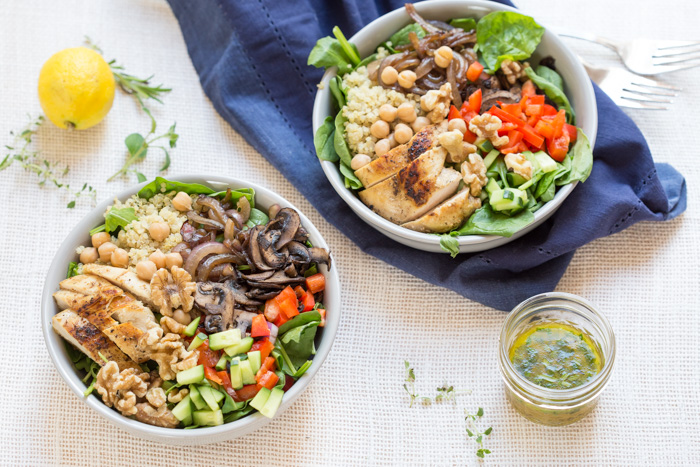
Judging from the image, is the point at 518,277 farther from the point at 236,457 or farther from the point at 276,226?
the point at 236,457

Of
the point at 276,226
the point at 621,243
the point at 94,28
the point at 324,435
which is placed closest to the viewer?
the point at 276,226

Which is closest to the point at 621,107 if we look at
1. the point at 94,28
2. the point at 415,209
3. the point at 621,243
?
the point at 621,243

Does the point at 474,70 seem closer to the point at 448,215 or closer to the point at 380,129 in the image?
the point at 380,129

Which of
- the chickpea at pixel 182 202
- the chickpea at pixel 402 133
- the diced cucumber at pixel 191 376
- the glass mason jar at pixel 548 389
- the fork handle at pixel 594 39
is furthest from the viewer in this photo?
the fork handle at pixel 594 39

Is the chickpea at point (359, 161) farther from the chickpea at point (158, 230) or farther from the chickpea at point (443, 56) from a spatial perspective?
the chickpea at point (158, 230)

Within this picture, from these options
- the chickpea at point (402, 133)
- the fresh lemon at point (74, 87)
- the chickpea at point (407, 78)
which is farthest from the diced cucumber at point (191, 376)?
the chickpea at point (407, 78)

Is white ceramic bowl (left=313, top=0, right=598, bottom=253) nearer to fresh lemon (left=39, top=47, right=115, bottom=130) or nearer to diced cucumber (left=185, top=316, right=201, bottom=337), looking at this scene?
diced cucumber (left=185, top=316, right=201, bottom=337)
